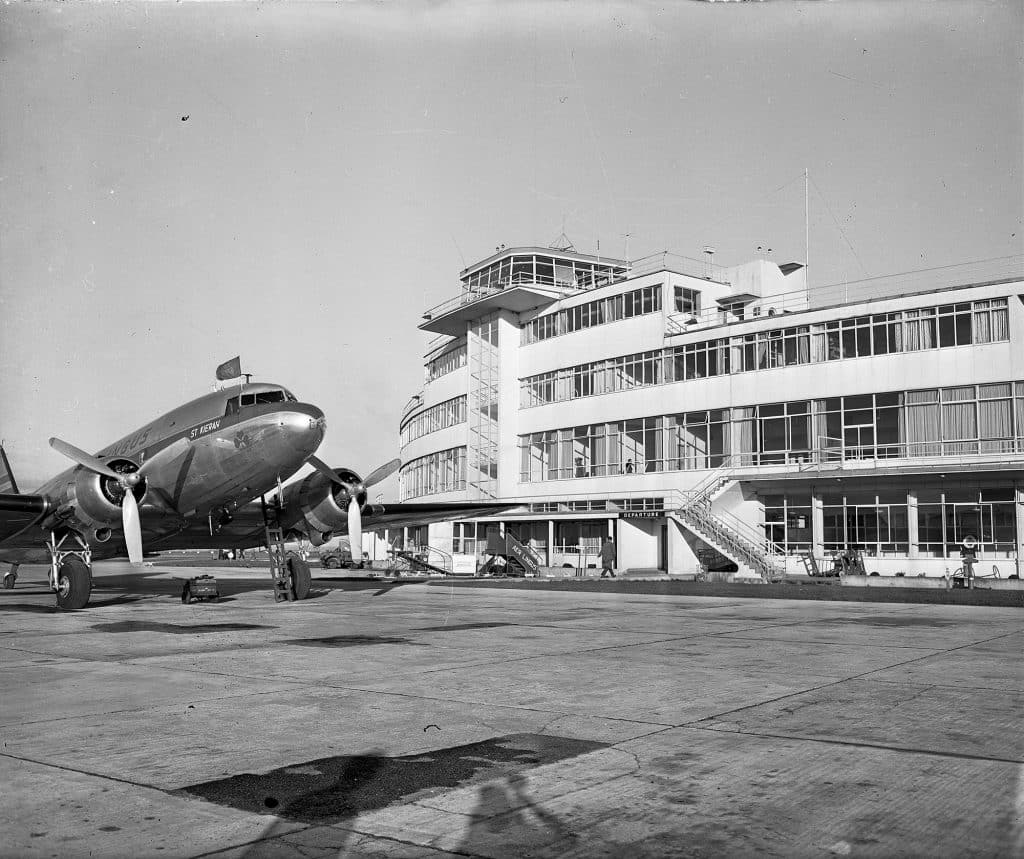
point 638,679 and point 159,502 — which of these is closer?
point 638,679

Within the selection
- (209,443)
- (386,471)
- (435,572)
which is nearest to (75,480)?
(209,443)

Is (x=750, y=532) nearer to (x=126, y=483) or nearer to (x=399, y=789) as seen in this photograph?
(x=126, y=483)

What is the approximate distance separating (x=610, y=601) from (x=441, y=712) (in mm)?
19079

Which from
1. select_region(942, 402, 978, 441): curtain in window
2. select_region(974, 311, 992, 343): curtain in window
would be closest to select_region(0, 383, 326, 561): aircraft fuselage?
select_region(942, 402, 978, 441): curtain in window

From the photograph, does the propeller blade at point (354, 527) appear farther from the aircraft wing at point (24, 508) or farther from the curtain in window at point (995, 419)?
the curtain in window at point (995, 419)

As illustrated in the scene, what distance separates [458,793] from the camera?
6145 millimetres

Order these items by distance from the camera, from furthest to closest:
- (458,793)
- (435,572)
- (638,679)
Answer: (435,572), (638,679), (458,793)

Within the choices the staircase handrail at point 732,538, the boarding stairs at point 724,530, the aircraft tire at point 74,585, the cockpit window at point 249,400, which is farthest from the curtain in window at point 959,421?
the aircraft tire at point 74,585

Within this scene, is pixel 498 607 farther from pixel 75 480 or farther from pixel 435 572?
pixel 435 572

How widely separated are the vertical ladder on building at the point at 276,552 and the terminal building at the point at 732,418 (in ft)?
85.1

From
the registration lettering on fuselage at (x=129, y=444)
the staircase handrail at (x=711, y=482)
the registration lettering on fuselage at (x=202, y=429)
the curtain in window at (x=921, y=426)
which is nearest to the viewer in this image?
the registration lettering on fuselage at (x=202, y=429)

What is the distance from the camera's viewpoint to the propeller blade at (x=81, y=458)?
2338 centimetres

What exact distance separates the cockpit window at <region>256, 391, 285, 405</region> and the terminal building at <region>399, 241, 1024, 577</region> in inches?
1117

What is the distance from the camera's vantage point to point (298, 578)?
1046 inches
